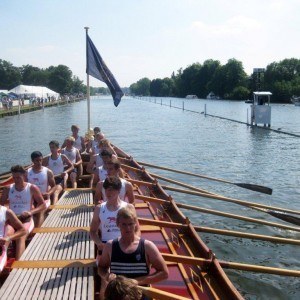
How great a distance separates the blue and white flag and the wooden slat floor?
7.28 meters

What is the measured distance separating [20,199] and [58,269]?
2196 mm

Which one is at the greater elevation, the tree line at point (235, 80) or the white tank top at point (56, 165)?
the tree line at point (235, 80)

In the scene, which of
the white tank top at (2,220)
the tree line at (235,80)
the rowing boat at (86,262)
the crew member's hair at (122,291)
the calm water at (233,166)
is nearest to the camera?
the crew member's hair at (122,291)

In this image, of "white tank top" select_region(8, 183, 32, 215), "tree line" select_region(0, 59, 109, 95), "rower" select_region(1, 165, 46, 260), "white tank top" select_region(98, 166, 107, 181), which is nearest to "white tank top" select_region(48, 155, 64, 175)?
"white tank top" select_region(98, 166, 107, 181)

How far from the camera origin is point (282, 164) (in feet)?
69.4

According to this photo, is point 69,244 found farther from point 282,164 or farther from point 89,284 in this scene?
point 282,164

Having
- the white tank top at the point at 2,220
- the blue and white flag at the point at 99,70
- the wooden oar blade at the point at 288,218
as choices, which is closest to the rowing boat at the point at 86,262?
the white tank top at the point at 2,220

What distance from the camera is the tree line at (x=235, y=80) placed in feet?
348

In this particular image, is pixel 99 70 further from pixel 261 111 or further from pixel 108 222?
pixel 261 111

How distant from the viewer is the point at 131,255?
3848mm

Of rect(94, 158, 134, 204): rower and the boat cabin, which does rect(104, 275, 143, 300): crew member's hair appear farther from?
the boat cabin

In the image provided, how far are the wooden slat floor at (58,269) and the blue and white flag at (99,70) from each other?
287 inches

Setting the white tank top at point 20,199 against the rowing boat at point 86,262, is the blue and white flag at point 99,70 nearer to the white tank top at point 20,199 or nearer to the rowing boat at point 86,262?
the rowing boat at point 86,262

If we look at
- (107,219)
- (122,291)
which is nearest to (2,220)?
(107,219)
